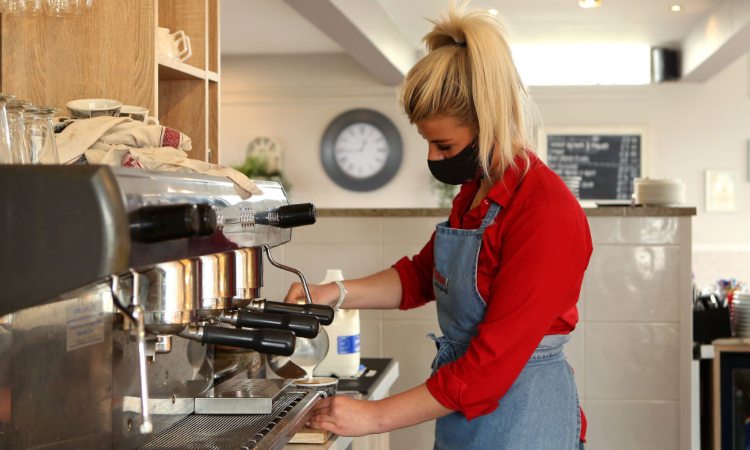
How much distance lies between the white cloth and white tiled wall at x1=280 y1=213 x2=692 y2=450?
1.89 m

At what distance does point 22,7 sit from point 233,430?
2.64ft

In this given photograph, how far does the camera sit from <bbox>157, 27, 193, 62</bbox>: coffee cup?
1905 millimetres

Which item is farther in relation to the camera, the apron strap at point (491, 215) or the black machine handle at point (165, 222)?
the apron strap at point (491, 215)

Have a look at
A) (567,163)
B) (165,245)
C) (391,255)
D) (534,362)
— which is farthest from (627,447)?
(567,163)

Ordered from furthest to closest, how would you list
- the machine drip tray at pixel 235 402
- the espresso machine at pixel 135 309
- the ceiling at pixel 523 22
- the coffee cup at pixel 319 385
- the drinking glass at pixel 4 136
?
the ceiling at pixel 523 22 → the coffee cup at pixel 319 385 → the machine drip tray at pixel 235 402 → the drinking glass at pixel 4 136 → the espresso machine at pixel 135 309

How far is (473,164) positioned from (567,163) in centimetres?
616

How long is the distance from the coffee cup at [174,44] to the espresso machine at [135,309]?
0.65 metres

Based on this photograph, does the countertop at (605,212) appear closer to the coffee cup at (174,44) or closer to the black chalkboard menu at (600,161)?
the coffee cup at (174,44)

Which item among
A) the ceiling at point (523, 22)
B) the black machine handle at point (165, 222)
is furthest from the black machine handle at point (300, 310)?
the ceiling at point (523, 22)

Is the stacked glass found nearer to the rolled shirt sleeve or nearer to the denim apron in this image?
the denim apron

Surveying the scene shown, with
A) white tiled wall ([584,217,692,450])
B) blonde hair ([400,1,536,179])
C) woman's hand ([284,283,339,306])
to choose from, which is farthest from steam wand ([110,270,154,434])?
white tiled wall ([584,217,692,450])

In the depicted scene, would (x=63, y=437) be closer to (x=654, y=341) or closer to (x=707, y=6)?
(x=654, y=341)

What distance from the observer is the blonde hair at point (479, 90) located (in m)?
1.52

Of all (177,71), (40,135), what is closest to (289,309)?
(40,135)
